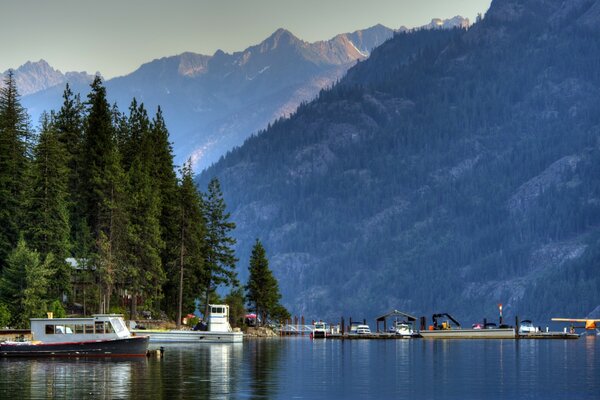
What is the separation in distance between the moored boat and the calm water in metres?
2.66

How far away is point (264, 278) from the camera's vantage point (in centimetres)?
19288

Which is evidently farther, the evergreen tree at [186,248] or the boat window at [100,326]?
the evergreen tree at [186,248]

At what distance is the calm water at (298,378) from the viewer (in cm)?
6325

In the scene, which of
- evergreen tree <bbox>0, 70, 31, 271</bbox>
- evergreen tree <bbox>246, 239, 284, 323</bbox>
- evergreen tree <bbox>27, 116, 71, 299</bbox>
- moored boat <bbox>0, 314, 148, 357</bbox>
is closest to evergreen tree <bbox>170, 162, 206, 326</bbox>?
evergreen tree <bbox>0, 70, 31, 271</bbox>

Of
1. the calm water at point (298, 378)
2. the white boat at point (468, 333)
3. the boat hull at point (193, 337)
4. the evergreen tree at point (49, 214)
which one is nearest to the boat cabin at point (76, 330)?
the calm water at point (298, 378)

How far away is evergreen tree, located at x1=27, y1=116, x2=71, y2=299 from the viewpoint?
407 ft

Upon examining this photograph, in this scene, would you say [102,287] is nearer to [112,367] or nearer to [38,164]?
[38,164]

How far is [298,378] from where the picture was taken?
251 feet

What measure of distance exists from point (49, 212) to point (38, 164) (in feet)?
19.5

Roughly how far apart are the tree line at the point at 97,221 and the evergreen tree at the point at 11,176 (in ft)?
0.50

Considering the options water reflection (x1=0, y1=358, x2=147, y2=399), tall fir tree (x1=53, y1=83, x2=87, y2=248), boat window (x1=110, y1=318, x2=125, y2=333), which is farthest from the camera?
tall fir tree (x1=53, y1=83, x2=87, y2=248)

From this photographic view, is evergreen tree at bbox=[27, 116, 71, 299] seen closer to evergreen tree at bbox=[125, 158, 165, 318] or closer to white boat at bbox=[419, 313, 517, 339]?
evergreen tree at bbox=[125, 158, 165, 318]

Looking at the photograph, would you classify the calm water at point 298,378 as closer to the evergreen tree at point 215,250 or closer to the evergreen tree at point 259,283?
the evergreen tree at point 215,250

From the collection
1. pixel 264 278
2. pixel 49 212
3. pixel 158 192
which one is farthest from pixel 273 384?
pixel 264 278
